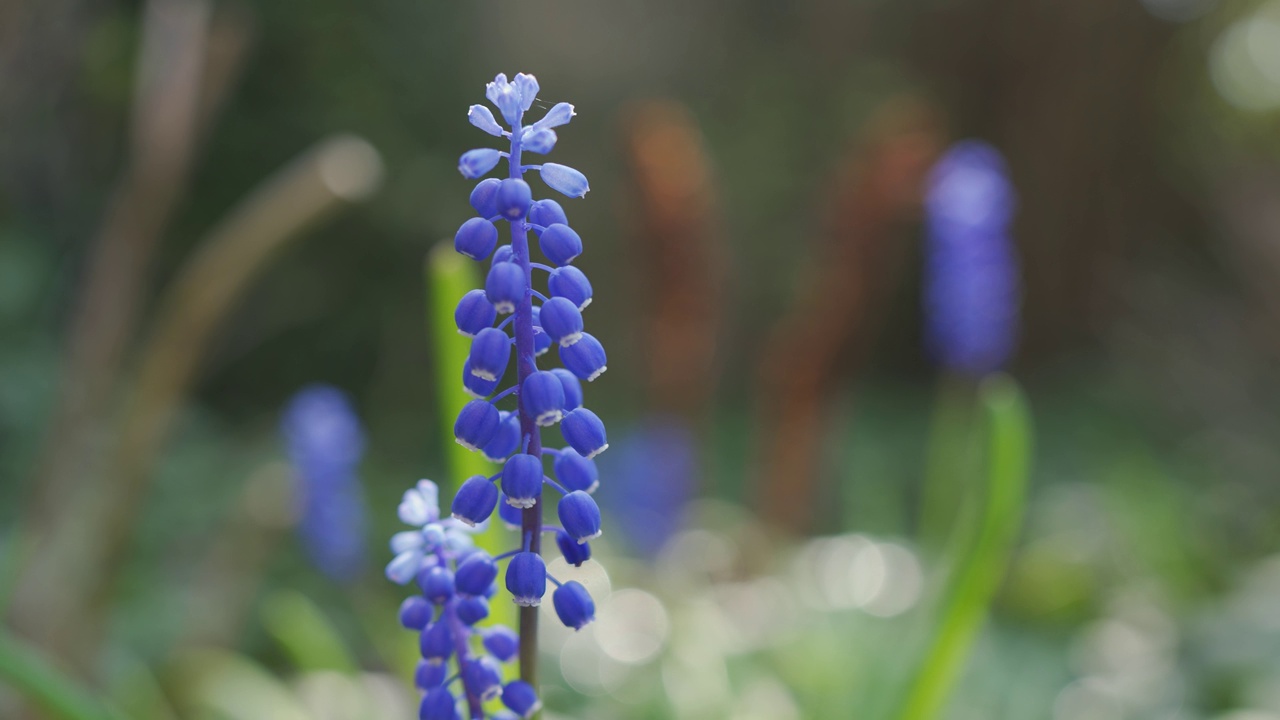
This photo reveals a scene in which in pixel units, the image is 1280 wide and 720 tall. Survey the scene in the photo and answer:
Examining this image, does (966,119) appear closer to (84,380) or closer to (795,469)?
(795,469)

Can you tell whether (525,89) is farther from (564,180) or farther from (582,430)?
(582,430)

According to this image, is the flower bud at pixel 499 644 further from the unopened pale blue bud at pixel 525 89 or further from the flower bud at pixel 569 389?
the unopened pale blue bud at pixel 525 89

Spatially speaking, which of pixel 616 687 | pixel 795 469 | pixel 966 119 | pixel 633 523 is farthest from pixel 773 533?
pixel 966 119

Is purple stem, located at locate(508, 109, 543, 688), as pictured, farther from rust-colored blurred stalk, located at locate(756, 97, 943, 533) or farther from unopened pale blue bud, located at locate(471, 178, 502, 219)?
rust-colored blurred stalk, located at locate(756, 97, 943, 533)

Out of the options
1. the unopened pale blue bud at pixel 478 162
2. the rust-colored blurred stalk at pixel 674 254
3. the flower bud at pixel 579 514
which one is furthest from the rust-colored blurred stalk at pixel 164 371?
the rust-colored blurred stalk at pixel 674 254

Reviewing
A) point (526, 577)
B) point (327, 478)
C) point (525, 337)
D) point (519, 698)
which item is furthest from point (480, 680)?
point (327, 478)

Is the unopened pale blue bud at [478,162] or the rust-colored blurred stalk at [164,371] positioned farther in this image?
the rust-colored blurred stalk at [164,371]
